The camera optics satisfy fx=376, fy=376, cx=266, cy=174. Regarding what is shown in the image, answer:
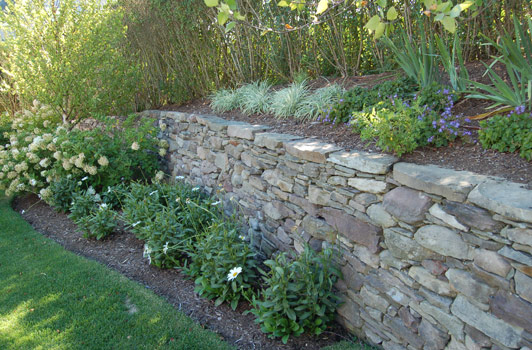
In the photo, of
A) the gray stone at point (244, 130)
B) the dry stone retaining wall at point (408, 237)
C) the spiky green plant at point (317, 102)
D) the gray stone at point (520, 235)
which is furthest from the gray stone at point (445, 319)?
the gray stone at point (244, 130)

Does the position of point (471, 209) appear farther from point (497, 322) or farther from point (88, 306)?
point (88, 306)

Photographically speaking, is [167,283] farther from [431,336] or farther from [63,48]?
[63,48]

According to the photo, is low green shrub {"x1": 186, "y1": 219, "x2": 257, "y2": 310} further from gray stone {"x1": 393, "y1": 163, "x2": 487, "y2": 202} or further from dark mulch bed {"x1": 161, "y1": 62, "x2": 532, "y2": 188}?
gray stone {"x1": 393, "y1": 163, "x2": 487, "y2": 202}

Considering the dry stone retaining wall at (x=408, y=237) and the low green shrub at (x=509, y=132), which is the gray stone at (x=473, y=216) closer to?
the dry stone retaining wall at (x=408, y=237)

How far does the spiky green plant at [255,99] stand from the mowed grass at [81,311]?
2479 millimetres

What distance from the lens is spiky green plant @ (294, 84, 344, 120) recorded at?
12.5 feet

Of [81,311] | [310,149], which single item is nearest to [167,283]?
[81,311]

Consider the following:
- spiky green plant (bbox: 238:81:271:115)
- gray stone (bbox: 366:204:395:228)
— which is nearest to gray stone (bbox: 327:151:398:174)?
gray stone (bbox: 366:204:395:228)

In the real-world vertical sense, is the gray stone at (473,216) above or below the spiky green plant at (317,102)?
below

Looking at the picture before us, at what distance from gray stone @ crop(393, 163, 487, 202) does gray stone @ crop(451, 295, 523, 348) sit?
565 millimetres

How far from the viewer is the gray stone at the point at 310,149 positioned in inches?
112

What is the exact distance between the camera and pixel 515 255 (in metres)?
1.72

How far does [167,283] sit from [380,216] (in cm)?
210

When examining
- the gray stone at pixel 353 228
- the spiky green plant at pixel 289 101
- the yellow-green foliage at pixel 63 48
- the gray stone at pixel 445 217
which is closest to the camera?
the gray stone at pixel 445 217
